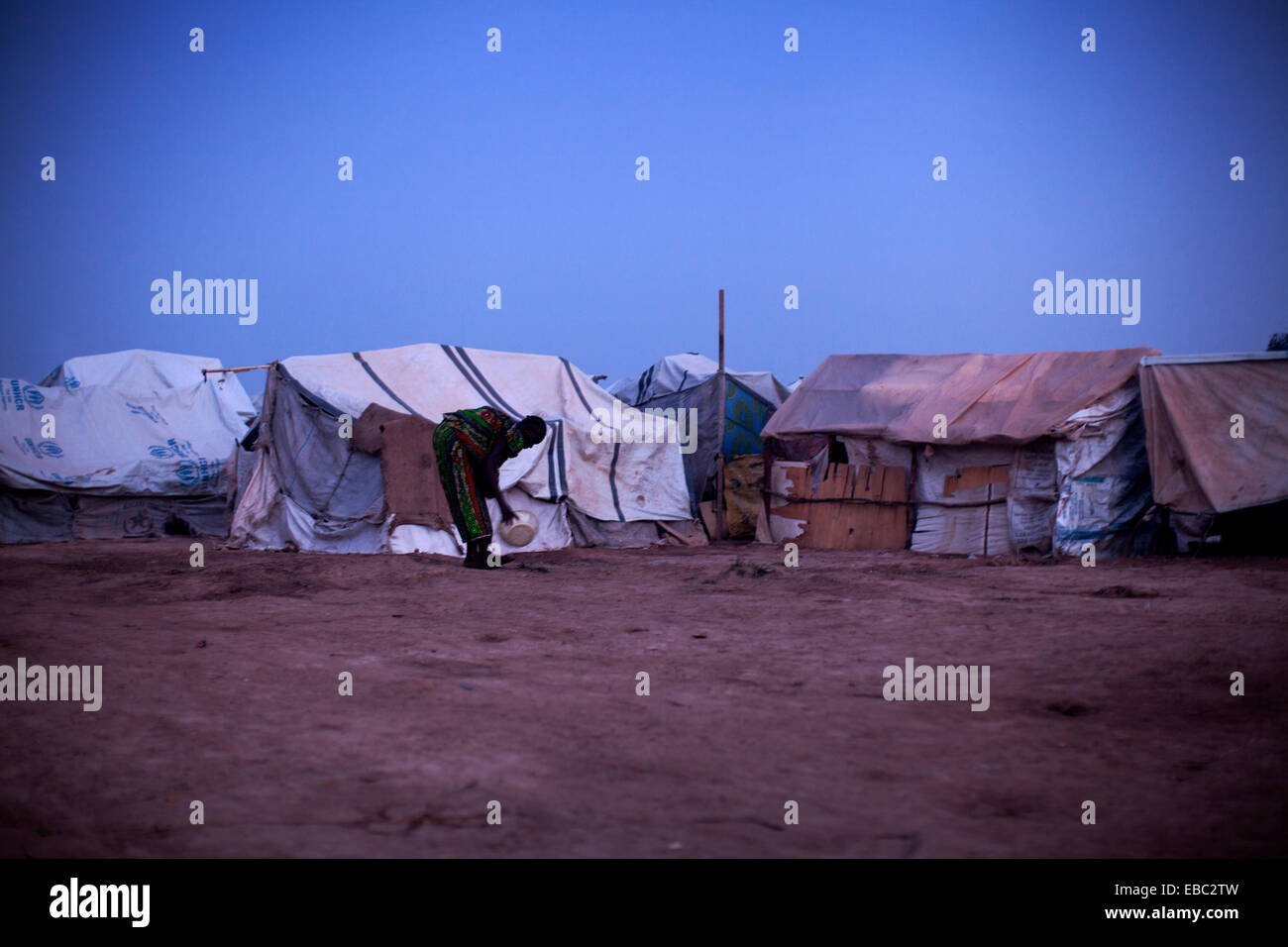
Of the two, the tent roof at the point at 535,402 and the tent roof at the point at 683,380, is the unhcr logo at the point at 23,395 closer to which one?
the tent roof at the point at 535,402

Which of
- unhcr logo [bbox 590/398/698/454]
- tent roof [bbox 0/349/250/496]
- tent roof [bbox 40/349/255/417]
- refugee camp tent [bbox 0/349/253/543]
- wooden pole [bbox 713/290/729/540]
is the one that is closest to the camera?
unhcr logo [bbox 590/398/698/454]

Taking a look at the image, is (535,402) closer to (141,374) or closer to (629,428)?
(629,428)

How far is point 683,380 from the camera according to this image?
18.8m

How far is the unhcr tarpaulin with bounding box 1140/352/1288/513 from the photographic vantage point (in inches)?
396

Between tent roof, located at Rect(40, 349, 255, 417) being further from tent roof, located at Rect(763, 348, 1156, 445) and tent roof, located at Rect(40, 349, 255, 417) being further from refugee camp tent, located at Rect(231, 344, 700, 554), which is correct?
tent roof, located at Rect(763, 348, 1156, 445)

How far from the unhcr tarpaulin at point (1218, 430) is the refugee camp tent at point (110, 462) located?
47.5 ft

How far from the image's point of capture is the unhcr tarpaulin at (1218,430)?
1005 cm

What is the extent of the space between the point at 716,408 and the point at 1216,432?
8.58 meters

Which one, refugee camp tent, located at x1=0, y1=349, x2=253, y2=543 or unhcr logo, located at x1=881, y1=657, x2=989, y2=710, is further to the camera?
refugee camp tent, located at x1=0, y1=349, x2=253, y2=543

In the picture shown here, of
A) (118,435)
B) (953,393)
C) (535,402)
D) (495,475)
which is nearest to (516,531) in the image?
(495,475)

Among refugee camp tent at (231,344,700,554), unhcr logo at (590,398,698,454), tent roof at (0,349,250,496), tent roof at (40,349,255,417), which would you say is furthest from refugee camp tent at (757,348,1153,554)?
tent roof at (40,349,255,417)

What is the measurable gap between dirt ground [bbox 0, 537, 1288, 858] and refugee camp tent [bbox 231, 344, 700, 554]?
15.8ft

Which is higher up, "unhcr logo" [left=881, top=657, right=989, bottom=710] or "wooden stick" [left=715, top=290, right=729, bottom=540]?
"wooden stick" [left=715, top=290, right=729, bottom=540]
